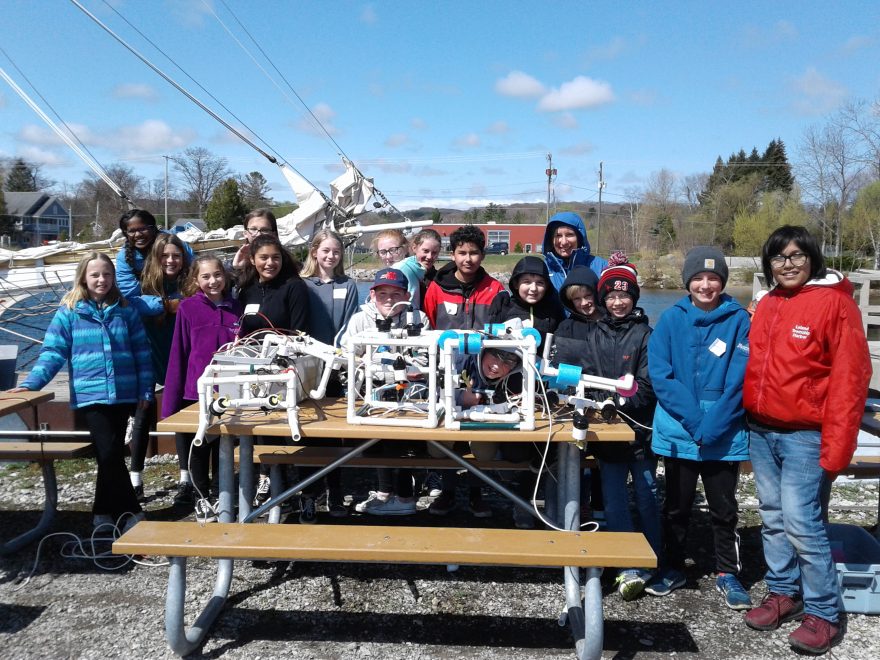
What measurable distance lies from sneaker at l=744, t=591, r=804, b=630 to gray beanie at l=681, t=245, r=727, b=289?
143 centimetres

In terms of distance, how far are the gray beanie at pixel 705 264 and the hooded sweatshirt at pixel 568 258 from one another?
1.02 metres

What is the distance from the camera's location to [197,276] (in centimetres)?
388

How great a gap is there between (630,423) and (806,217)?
5167 cm

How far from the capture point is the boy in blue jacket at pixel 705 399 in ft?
9.77

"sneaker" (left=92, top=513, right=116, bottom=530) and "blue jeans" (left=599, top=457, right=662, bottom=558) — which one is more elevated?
"blue jeans" (left=599, top=457, right=662, bottom=558)

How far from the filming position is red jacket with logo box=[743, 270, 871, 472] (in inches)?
101

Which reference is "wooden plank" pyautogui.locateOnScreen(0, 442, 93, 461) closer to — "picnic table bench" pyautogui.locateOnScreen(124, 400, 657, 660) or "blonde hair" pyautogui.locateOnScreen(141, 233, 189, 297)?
"blonde hair" pyautogui.locateOnScreen(141, 233, 189, 297)

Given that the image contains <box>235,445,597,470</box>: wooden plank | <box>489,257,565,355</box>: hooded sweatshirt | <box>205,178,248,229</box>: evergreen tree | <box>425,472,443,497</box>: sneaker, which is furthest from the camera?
<box>205,178,248,229</box>: evergreen tree

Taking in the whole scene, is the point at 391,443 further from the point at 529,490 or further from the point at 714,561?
the point at 714,561

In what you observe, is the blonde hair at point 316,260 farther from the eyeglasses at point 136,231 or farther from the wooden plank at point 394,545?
the wooden plank at point 394,545

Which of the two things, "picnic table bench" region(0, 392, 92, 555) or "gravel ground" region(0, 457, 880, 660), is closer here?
"gravel ground" region(0, 457, 880, 660)

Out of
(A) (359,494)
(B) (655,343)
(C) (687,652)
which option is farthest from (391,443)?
(C) (687,652)

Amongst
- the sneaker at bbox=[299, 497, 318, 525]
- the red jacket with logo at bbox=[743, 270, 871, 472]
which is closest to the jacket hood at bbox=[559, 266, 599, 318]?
the red jacket with logo at bbox=[743, 270, 871, 472]

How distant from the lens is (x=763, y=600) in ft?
9.84
